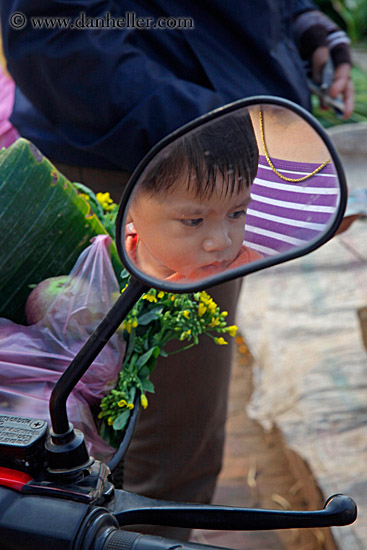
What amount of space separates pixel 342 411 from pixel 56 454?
6.27 ft

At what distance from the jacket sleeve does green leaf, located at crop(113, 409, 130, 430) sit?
73 centimetres

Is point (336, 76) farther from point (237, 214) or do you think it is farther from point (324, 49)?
point (237, 214)

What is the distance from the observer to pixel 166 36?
1438mm

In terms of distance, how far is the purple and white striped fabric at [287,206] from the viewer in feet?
2.22

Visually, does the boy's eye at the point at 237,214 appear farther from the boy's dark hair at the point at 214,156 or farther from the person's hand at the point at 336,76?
the person's hand at the point at 336,76

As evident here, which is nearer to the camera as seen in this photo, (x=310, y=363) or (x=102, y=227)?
(x=102, y=227)

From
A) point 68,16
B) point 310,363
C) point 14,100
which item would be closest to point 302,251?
point 68,16

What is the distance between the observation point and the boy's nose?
669 millimetres

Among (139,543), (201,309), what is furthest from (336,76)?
(139,543)

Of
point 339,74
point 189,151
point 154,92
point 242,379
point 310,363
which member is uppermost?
point 189,151

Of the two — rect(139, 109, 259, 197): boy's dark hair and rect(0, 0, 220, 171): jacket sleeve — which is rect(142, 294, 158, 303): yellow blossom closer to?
rect(139, 109, 259, 197): boy's dark hair

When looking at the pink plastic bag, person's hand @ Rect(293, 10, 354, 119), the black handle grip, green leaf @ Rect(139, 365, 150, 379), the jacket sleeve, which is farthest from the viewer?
person's hand @ Rect(293, 10, 354, 119)

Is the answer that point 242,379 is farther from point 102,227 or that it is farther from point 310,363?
point 102,227

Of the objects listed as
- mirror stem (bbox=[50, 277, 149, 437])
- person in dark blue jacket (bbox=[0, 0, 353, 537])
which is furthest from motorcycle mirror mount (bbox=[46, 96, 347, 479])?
person in dark blue jacket (bbox=[0, 0, 353, 537])
